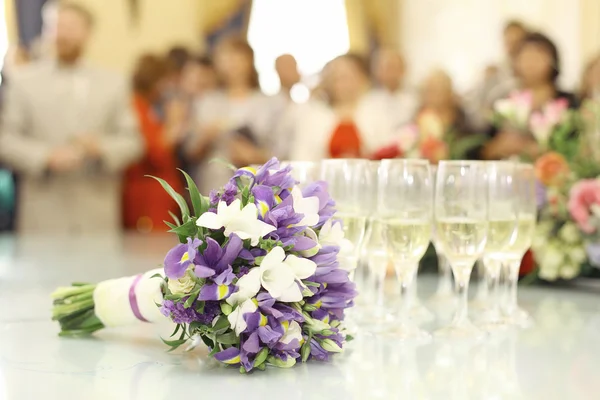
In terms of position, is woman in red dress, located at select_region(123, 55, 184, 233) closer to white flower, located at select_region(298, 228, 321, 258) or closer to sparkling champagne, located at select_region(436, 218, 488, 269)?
sparkling champagne, located at select_region(436, 218, 488, 269)

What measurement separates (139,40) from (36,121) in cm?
252

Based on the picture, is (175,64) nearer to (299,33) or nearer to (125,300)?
(299,33)

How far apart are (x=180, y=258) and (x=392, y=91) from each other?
4788 mm

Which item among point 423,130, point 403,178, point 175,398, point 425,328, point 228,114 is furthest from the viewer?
point 228,114

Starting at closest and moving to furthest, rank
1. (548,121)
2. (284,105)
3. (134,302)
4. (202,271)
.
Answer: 1. (202,271)
2. (134,302)
3. (548,121)
4. (284,105)

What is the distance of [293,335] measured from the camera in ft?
3.22

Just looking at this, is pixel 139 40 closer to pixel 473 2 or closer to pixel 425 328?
pixel 473 2

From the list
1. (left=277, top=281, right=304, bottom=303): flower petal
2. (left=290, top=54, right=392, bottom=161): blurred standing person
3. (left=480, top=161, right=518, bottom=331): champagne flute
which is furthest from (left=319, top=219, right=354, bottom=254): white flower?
(left=290, top=54, right=392, bottom=161): blurred standing person

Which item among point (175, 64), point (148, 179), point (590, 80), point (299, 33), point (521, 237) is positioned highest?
point (299, 33)

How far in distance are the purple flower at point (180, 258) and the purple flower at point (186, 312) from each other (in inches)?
1.3

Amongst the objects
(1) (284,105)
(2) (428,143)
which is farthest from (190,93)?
(2) (428,143)

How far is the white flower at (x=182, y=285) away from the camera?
3.08 ft

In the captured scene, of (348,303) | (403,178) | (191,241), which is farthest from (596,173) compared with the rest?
(191,241)

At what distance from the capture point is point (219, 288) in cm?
93
